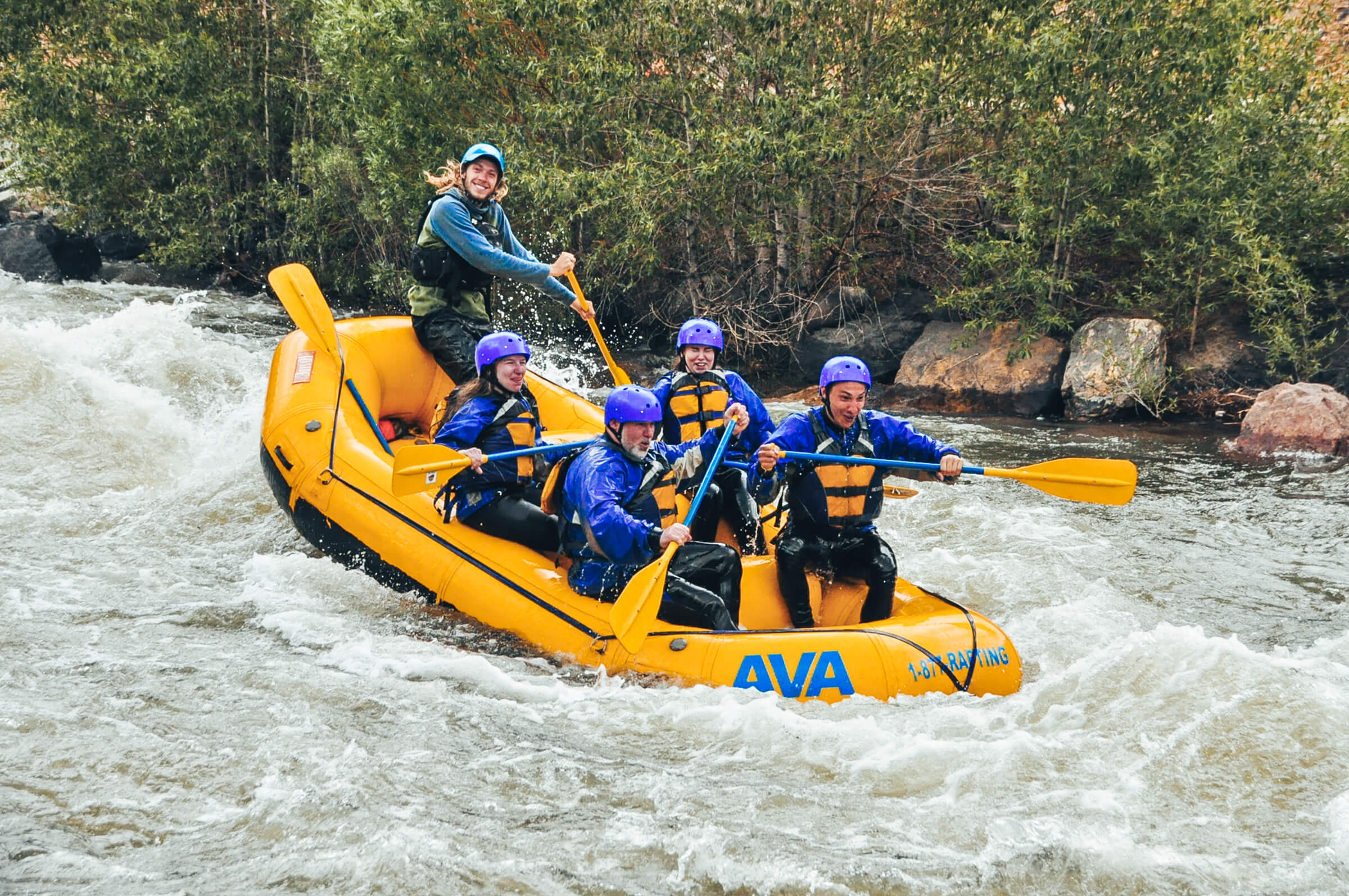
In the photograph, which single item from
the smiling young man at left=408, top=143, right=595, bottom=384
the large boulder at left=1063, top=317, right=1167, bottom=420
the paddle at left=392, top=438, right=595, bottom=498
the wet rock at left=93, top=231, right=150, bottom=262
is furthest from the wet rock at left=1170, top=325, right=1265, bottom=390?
the wet rock at left=93, top=231, right=150, bottom=262

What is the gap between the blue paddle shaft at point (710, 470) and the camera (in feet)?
14.1

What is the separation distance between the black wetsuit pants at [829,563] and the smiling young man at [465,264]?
6.24ft

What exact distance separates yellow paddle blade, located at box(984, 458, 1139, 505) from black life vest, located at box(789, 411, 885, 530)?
19.5 inches

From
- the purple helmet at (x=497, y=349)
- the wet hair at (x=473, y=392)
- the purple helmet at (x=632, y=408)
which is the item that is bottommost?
the wet hair at (x=473, y=392)

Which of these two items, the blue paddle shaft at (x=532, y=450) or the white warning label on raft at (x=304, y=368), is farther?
the white warning label on raft at (x=304, y=368)

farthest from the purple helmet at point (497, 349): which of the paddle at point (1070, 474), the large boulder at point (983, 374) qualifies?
the large boulder at point (983, 374)

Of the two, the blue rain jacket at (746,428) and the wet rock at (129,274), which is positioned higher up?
the blue rain jacket at (746,428)

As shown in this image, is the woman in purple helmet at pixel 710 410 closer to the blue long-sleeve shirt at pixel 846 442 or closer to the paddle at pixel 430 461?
the blue long-sleeve shirt at pixel 846 442

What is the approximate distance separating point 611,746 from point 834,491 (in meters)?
1.32

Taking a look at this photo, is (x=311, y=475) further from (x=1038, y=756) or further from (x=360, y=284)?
(x=360, y=284)

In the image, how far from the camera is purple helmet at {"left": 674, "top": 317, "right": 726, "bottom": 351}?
5.11 m

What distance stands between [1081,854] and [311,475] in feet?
12.0

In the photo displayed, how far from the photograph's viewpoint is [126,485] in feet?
22.4

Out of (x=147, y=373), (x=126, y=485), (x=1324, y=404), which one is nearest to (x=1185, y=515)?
(x=1324, y=404)
